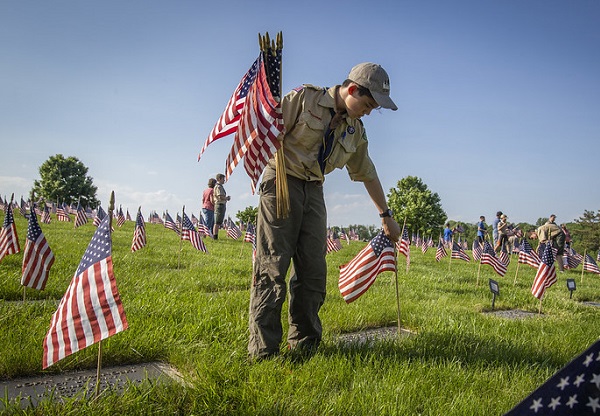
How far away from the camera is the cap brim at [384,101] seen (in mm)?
3027

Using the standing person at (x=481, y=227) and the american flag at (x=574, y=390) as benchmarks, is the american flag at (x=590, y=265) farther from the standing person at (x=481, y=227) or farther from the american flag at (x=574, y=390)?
the american flag at (x=574, y=390)

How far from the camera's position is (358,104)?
123 inches

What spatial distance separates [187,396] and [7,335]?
1509 millimetres

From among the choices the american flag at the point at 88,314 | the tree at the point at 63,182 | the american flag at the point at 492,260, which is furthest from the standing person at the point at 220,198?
the tree at the point at 63,182

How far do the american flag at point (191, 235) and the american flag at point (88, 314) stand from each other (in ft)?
23.2

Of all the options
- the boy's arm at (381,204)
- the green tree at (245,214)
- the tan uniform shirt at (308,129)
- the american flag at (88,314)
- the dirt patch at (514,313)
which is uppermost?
the green tree at (245,214)

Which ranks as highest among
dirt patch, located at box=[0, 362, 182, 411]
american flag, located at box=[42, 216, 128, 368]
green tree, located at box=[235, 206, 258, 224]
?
green tree, located at box=[235, 206, 258, 224]

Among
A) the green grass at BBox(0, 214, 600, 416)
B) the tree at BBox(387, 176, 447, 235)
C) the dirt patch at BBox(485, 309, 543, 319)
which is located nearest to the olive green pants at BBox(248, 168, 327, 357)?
the green grass at BBox(0, 214, 600, 416)

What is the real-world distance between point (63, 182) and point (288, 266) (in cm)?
8366

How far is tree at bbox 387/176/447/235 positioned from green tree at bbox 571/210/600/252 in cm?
2201

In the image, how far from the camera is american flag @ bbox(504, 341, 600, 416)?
42.4 inches

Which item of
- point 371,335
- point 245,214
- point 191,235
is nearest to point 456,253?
point 191,235

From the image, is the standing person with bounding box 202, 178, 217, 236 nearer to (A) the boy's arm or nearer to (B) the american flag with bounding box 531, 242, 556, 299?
(B) the american flag with bounding box 531, 242, 556, 299

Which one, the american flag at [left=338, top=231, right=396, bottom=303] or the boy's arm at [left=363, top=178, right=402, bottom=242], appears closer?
the boy's arm at [left=363, top=178, right=402, bottom=242]
